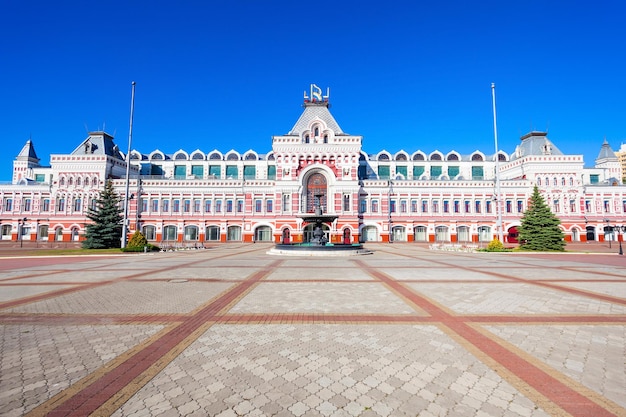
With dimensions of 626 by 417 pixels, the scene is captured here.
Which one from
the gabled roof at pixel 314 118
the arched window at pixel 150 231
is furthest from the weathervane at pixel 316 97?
the arched window at pixel 150 231

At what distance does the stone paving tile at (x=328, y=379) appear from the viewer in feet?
12.0

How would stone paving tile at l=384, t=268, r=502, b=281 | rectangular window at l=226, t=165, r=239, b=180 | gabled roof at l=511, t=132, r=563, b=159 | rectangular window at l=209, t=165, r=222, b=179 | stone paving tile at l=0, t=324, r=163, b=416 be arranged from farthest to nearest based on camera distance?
rectangular window at l=209, t=165, r=222, b=179 → rectangular window at l=226, t=165, r=239, b=180 → gabled roof at l=511, t=132, r=563, b=159 → stone paving tile at l=384, t=268, r=502, b=281 → stone paving tile at l=0, t=324, r=163, b=416

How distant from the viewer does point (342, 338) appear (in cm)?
595

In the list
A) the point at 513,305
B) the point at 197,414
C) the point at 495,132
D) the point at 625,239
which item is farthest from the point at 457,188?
the point at 197,414

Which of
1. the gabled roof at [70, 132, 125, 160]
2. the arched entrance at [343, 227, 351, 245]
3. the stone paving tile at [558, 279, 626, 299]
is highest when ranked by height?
the gabled roof at [70, 132, 125, 160]

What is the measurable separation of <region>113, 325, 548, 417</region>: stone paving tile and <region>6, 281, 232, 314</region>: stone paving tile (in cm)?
293

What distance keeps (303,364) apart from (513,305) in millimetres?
6490

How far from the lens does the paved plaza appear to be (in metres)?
3.78

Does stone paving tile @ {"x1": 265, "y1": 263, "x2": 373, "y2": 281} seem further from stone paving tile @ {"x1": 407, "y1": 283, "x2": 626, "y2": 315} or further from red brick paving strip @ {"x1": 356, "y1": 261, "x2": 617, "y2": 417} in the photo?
red brick paving strip @ {"x1": 356, "y1": 261, "x2": 617, "y2": 417}

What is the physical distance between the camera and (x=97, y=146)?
55.3 m

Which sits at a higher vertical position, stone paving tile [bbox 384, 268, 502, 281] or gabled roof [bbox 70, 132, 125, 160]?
gabled roof [bbox 70, 132, 125, 160]

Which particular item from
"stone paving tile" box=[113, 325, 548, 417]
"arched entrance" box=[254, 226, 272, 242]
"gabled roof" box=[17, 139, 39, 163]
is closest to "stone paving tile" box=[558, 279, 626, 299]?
"stone paving tile" box=[113, 325, 548, 417]

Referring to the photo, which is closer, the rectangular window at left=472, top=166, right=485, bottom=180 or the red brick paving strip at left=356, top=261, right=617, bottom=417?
the red brick paving strip at left=356, top=261, right=617, bottom=417

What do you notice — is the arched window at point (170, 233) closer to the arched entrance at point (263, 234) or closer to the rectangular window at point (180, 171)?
the rectangular window at point (180, 171)
